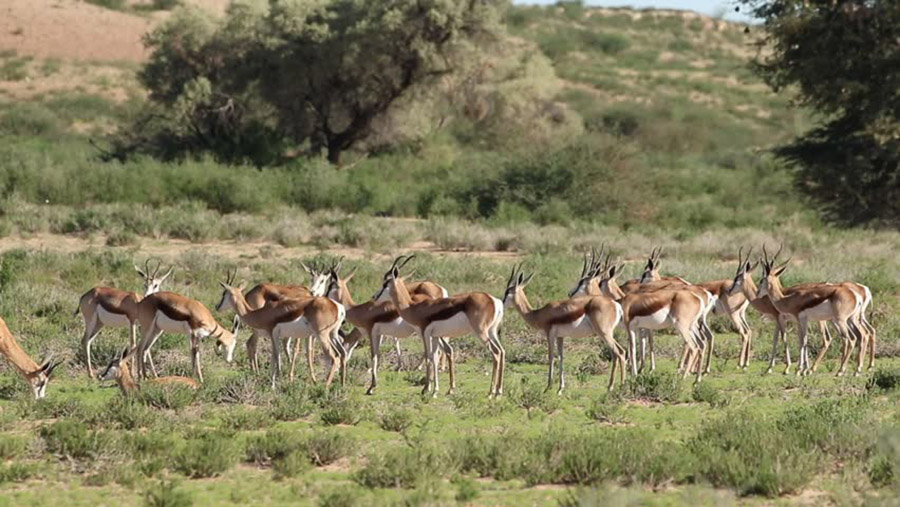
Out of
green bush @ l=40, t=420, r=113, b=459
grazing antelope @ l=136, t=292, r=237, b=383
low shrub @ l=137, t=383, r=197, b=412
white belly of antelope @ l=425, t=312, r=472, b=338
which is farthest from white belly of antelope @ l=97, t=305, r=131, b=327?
green bush @ l=40, t=420, r=113, b=459

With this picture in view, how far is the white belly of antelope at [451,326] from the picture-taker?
1239 centimetres

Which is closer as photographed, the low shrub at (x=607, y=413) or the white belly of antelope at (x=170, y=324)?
the low shrub at (x=607, y=413)

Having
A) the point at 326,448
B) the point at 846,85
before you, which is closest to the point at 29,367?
the point at 326,448

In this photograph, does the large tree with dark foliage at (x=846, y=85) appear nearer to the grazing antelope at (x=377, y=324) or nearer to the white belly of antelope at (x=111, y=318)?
the grazing antelope at (x=377, y=324)

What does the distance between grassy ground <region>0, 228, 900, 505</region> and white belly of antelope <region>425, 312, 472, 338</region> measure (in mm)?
639

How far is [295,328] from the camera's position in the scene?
41.8ft

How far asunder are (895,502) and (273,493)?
13.3 feet

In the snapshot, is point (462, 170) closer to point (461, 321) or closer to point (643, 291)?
point (643, 291)

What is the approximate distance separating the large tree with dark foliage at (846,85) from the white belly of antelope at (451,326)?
14.9 meters

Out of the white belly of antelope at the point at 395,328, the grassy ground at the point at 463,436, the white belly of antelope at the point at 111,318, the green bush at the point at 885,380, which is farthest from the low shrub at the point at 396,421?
the green bush at the point at 885,380

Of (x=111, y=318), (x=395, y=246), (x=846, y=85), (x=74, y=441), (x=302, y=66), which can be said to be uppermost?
(x=846, y=85)

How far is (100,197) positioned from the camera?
3048cm

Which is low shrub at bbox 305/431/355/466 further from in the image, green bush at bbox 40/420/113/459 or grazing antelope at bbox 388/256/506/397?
grazing antelope at bbox 388/256/506/397

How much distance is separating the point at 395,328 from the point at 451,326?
98cm
